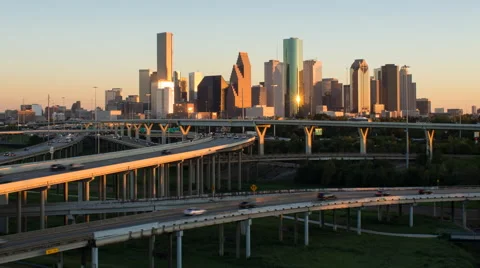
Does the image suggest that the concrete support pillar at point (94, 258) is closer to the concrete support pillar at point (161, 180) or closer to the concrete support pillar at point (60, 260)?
the concrete support pillar at point (60, 260)

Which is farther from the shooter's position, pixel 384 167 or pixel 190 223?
pixel 384 167

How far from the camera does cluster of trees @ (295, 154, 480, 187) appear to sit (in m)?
91.6

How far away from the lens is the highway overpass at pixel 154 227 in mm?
35219

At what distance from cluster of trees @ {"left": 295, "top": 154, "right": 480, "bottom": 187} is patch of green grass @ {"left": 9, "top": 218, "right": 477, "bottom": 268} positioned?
39.8m

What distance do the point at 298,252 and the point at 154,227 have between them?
13479 millimetres

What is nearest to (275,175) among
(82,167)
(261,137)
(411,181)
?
(261,137)

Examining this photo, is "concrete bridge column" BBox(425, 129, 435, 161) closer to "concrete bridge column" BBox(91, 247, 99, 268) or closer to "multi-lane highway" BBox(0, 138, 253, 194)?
"multi-lane highway" BBox(0, 138, 253, 194)

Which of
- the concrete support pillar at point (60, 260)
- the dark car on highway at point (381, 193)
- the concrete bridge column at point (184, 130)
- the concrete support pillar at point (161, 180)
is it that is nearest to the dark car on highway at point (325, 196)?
the dark car on highway at point (381, 193)

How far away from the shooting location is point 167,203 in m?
54.7

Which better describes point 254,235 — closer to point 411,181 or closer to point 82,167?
point 82,167

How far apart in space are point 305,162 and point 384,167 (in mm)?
19796

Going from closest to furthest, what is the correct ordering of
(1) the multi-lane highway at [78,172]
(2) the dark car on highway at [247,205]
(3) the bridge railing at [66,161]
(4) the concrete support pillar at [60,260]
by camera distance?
(4) the concrete support pillar at [60,260] < (2) the dark car on highway at [247,205] < (1) the multi-lane highway at [78,172] < (3) the bridge railing at [66,161]

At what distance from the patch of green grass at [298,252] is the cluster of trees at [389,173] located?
1565 inches

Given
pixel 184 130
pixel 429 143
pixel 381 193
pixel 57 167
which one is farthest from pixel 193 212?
pixel 184 130
